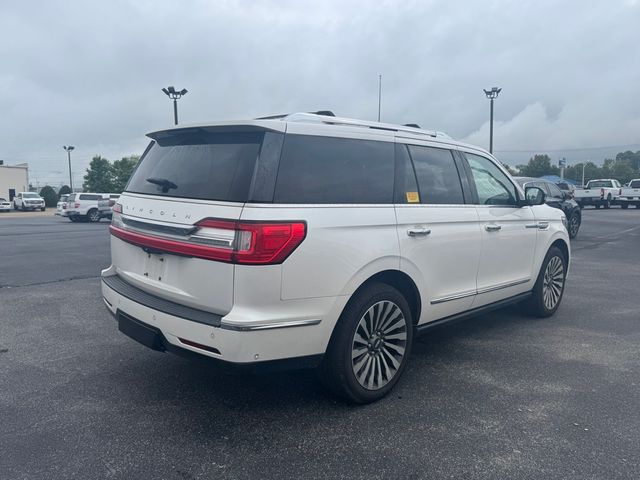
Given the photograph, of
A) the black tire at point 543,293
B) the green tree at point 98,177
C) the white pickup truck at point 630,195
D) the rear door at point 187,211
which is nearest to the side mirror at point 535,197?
the black tire at point 543,293

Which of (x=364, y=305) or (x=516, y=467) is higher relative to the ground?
(x=364, y=305)

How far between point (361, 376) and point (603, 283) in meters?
6.28

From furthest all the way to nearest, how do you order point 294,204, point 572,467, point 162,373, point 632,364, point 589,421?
point 632,364 < point 162,373 < point 589,421 < point 294,204 < point 572,467

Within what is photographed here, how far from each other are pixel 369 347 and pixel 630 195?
3794cm

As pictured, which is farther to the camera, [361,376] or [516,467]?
[361,376]

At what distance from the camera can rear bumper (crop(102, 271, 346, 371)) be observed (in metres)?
2.99

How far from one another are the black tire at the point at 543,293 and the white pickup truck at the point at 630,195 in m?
34.1

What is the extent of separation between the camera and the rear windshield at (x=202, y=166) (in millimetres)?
3221

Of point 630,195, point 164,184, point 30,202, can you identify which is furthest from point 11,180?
point 164,184

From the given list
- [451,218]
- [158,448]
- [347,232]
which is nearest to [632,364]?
[451,218]

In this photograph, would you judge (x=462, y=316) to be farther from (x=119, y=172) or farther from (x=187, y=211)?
(x=119, y=172)

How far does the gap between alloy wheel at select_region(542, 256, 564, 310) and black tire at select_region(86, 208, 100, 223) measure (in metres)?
26.5

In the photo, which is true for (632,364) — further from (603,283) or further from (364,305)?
(603,283)

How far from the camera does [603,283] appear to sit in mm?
8312
